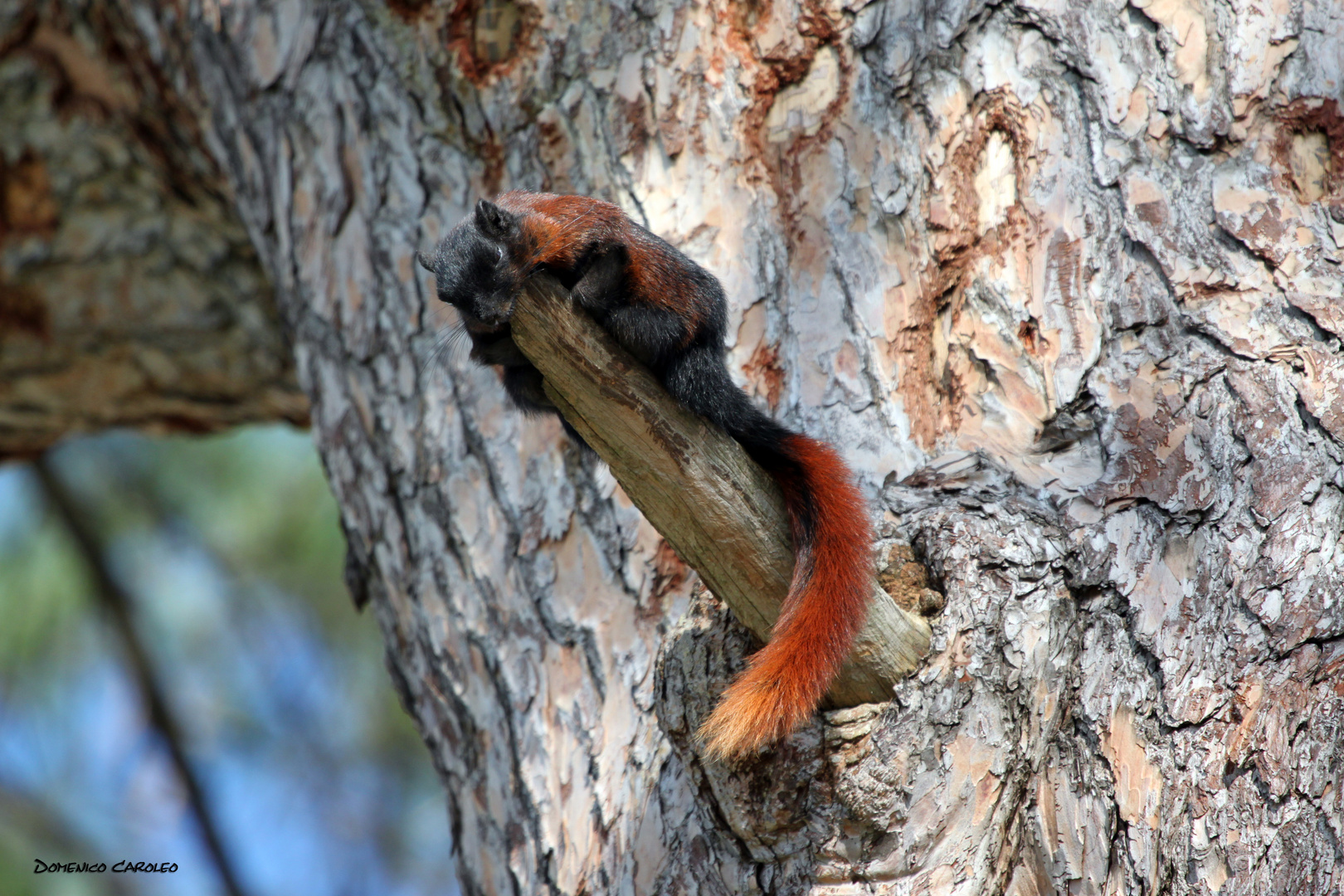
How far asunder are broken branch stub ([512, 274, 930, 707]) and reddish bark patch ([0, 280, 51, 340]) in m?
2.67

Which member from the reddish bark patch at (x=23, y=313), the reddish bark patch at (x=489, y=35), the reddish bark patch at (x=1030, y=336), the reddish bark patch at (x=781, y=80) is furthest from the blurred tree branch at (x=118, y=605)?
the reddish bark patch at (x=1030, y=336)

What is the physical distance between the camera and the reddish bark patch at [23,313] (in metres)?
3.23

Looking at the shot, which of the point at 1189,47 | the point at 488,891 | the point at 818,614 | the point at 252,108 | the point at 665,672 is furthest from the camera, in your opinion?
the point at 252,108

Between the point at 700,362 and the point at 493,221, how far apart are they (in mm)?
316

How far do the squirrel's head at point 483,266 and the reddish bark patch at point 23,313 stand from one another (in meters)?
2.50

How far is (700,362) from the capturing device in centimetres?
135

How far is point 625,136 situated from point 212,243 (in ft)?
6.22

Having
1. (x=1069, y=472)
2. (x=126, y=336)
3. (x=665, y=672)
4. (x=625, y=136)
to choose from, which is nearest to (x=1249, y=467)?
(x=1069, y=472)

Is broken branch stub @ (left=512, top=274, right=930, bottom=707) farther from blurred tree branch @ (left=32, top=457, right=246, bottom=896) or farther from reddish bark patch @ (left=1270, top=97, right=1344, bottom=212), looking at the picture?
blurred tree branch @ (left=32, top=457, right=246, bottom=896)

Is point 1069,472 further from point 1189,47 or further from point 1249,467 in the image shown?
point 1189,47

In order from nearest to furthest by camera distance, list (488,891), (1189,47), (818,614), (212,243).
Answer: (818,614), (1189,47), (488,891), (212,243)

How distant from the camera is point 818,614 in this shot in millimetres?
1229

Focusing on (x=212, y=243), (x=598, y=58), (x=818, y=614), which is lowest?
(x=818, y=614)

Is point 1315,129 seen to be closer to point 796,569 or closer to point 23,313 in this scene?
point 796,569
